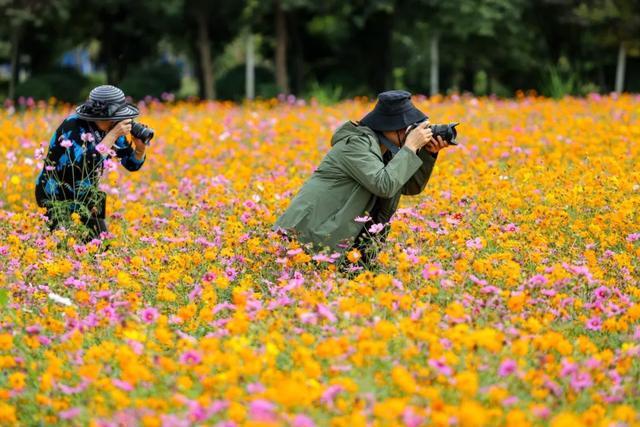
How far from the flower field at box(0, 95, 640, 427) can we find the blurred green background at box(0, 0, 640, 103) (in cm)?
1651

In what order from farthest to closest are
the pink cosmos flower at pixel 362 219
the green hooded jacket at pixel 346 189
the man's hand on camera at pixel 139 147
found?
the man's hand on camera at pixel 139 147, the green hooded jacket at pixel 346 189, the pink cosmos flower at pixel 362 219

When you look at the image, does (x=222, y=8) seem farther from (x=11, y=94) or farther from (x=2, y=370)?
(x=2, y=370)

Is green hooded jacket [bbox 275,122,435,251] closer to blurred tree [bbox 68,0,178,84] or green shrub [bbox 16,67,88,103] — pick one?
blurred tree [bbox 68,0,178,84]

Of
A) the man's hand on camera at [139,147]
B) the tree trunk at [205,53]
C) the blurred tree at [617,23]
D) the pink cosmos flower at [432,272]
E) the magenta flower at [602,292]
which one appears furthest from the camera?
the tree trunk at [205,53]

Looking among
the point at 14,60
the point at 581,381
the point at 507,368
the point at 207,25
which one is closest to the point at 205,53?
the point at 207,25

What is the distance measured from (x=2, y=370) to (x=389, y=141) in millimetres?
2494

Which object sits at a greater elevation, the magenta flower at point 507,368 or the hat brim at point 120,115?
the hat brim at point 120,115

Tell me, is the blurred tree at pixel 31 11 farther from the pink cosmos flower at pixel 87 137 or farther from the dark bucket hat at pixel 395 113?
the dark bucket hat at pixel 395 113

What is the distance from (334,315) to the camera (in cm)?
368

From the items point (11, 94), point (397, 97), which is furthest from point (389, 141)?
point (11, 94)

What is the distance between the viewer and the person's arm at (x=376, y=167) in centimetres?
495

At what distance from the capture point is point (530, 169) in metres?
7.51

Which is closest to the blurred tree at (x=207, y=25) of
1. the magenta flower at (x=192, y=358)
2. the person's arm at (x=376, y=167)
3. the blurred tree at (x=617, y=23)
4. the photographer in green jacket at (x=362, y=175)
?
the blurred tree at (x=617, y=23)

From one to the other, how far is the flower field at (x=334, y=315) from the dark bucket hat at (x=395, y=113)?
1.73ft
